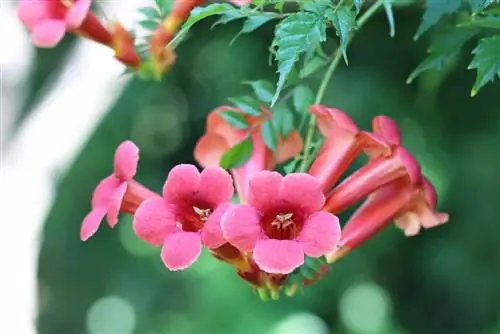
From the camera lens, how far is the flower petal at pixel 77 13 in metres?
0.85

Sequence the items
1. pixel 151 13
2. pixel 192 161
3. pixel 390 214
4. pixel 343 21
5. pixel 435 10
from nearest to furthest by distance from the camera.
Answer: pixel 343 21
pixel 435 10
pixel 390 214
pixel 151 13
pixel 192 161

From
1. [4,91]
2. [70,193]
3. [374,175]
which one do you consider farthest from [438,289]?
[4,91]

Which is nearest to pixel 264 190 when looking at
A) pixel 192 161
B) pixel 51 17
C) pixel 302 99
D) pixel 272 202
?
pixel 272 202

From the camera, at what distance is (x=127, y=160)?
2.64 feet

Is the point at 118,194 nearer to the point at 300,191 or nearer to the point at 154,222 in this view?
the point at 154,222

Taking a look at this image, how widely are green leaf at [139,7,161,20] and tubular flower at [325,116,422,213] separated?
29 cm

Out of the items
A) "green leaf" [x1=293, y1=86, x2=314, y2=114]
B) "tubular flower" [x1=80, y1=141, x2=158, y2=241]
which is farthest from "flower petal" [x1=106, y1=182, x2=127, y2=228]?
"green leaf" [x1=293, y1=86, x2=314, y2=114]

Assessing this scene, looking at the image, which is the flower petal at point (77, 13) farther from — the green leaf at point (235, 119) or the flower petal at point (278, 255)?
the flower petal at point (278, 255)

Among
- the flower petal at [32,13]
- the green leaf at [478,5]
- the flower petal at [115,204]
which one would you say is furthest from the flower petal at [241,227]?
the flower petal at [32,13]

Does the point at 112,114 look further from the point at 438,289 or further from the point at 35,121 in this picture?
the point at 438,289

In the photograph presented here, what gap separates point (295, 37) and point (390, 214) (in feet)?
0.92

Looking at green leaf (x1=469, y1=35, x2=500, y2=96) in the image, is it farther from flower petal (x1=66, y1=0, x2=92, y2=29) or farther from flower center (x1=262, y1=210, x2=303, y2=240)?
flower petal (x1=66, y1=0, x2=92, y2=29)

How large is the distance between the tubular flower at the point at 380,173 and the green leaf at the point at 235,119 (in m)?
0.13

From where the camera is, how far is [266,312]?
1.71 m
